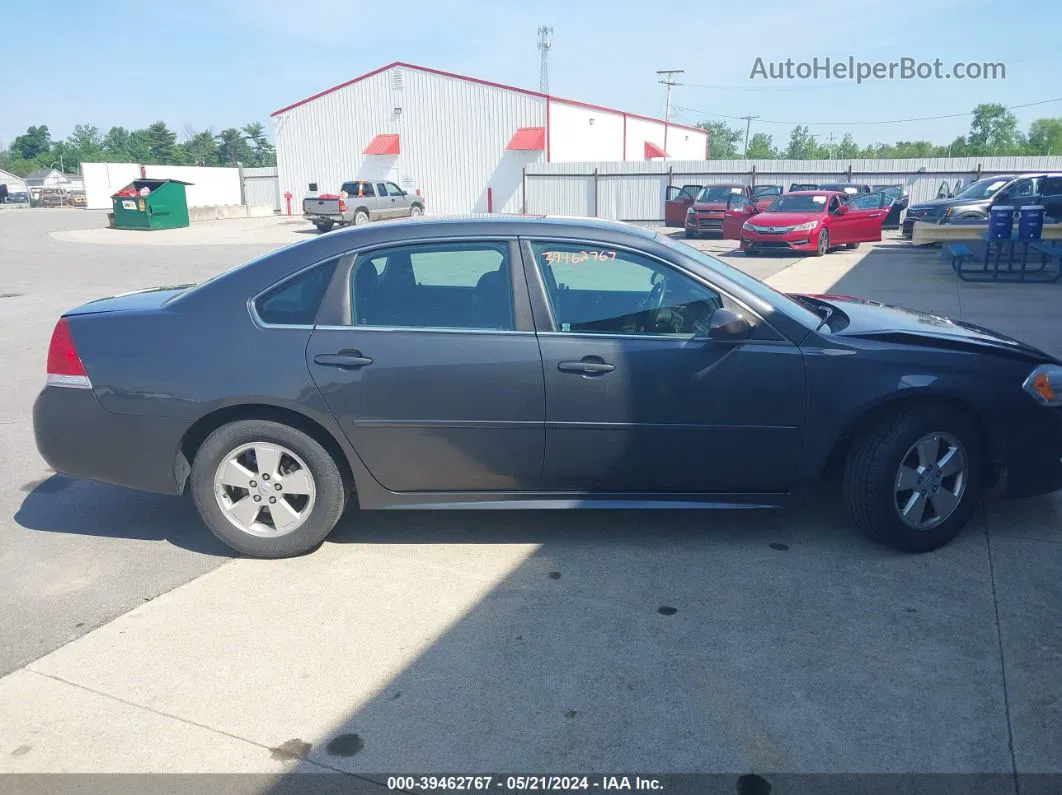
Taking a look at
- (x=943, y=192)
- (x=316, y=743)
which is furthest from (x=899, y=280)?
(x=943, y=192)

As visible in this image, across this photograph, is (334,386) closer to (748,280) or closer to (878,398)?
(748,280)

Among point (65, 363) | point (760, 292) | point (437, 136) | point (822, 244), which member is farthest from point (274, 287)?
point (437, 136)

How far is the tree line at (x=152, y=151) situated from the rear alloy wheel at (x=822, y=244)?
239 feet

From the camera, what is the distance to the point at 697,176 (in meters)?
34.2

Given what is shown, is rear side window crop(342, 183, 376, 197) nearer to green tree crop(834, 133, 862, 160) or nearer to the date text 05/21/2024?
the date text 05/21/2024

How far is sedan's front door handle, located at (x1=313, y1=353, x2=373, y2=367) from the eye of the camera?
155 inches

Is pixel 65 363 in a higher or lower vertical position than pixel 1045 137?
lower

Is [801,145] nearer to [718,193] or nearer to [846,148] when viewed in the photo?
[846,148]

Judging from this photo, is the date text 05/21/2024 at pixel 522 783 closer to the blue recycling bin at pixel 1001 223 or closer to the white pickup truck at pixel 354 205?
the blue recycling bin at pixel 1001 223

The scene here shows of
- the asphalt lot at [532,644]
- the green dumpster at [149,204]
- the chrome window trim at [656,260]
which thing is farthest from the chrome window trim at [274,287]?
the green dumpster at [149,204]

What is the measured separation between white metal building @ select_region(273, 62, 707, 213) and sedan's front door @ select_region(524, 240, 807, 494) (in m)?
35.8

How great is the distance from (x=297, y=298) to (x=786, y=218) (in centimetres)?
1732

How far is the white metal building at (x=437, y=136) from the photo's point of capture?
39.6 m

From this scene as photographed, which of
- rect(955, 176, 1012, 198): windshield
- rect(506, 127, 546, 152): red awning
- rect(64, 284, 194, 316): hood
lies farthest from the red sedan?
rect(506, 127, 546, 152): red awning
